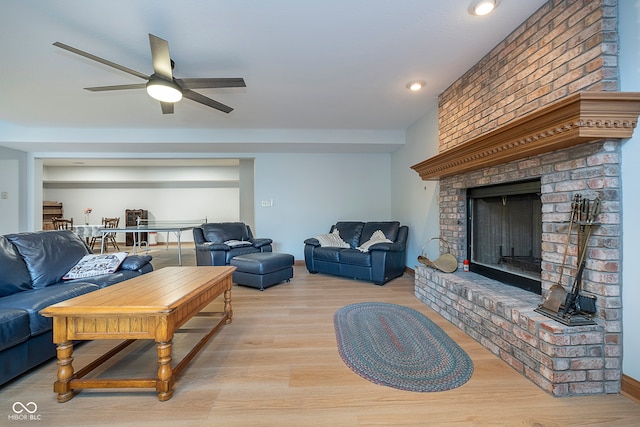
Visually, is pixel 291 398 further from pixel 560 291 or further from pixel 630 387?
pixel 630 387

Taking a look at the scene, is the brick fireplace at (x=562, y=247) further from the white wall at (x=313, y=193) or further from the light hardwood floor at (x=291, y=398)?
the white wall at (x=313, y=193)

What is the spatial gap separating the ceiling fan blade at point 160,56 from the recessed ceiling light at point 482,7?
2166 mm

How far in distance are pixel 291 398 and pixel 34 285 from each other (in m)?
2.35

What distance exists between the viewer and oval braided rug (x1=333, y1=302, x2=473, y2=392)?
5.32 ft

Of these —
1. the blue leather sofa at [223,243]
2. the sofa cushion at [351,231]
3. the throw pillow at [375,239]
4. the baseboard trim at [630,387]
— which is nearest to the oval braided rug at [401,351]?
the baseboard trim at [630,387]

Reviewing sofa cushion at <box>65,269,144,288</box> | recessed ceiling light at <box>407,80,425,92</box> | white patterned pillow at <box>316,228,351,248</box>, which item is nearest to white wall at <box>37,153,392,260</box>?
white patterned pillow at <box>316,228,351,248</box>

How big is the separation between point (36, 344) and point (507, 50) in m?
4.06

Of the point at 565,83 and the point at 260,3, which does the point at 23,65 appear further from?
the point at 565,83

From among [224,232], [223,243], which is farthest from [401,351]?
[224,232]

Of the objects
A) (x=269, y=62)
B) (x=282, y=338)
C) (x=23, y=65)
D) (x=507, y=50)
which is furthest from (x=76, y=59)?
(x=507, y=50)

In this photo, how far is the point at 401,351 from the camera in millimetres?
1929

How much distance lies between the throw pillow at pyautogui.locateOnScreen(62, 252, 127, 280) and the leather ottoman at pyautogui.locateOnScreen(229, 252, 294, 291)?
136 centimetres

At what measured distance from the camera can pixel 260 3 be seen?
6.03ft

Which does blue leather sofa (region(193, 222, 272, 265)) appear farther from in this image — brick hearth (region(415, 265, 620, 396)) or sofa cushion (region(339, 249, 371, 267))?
brick hearth (region(415, 265, 620, 396))
